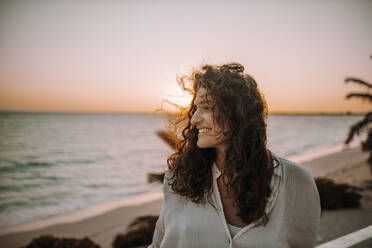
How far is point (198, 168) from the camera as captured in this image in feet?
5.70

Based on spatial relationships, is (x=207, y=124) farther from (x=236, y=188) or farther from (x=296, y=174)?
(x=296, y=174)

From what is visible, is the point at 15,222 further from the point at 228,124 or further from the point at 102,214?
the point at 228,124

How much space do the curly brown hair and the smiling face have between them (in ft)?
0.10

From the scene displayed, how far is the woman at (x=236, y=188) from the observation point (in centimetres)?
148

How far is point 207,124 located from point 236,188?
16.5 inches

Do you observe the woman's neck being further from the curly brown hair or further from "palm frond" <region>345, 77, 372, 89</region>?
"palm frond" <region>345, 77, 372, 89</region>

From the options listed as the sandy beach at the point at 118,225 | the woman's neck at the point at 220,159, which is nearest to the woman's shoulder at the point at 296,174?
the woman's neck at the point at 220,159

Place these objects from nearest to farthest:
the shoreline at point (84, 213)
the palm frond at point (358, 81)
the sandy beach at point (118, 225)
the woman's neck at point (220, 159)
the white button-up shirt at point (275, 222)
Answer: the white button-up shirt at point (275, 222), the woman's neck at point (220, 159), the sandy beach at point (118, 225), the shoreline at point (84, 213), the palm frond at point (358, 81)

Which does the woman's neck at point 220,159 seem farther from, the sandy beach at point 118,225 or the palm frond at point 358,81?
the palm frond at point 358,81

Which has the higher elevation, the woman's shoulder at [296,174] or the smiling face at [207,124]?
the smiling face at [207,124]

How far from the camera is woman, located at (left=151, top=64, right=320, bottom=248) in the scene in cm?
148

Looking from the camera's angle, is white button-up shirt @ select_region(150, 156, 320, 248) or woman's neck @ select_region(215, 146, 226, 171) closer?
white button-up shirt @ select_region(150, 156, 320, 248)

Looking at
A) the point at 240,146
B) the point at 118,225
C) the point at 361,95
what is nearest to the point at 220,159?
the point at 240,146

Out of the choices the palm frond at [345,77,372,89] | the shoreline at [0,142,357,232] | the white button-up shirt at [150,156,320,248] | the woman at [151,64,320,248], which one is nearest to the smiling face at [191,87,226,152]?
the woman at [151,64,320,248]
